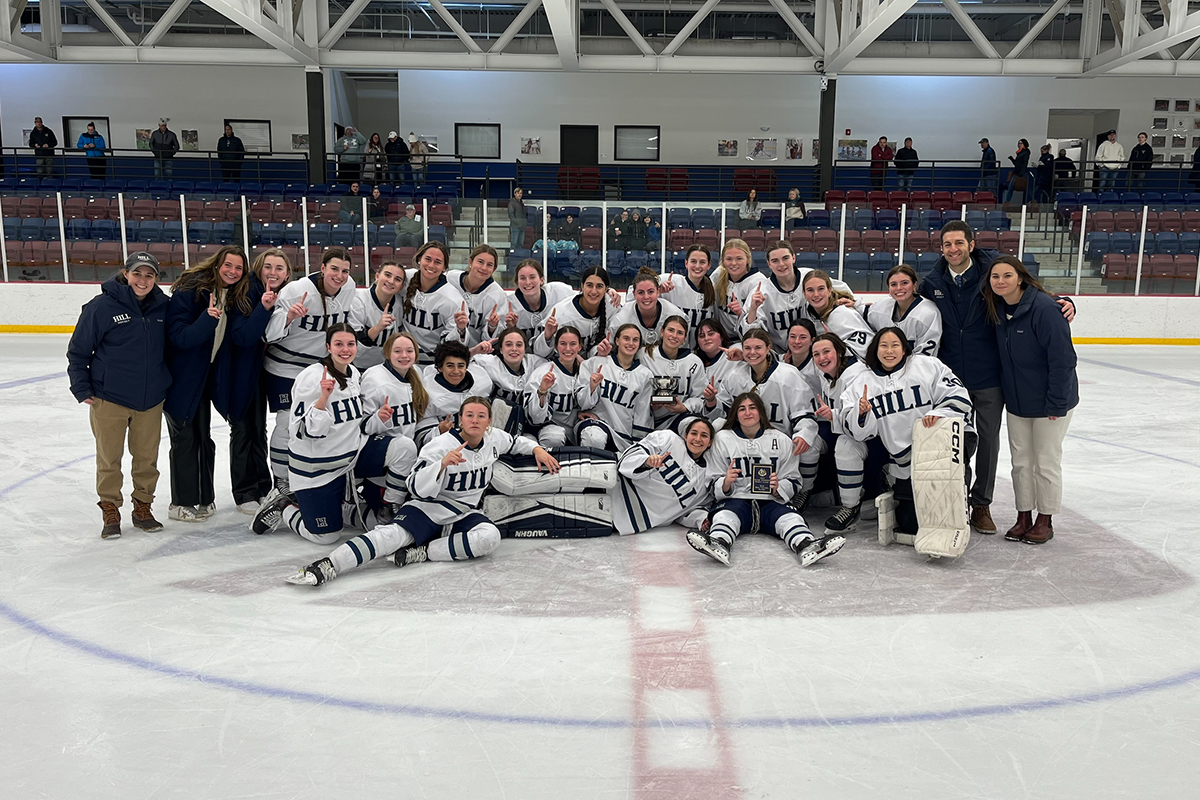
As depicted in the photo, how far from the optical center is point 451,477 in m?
4.46

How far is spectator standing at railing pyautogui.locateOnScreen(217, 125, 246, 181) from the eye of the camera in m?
18.2

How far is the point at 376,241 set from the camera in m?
12.5

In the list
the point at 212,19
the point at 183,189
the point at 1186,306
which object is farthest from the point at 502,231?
the point at 212,19

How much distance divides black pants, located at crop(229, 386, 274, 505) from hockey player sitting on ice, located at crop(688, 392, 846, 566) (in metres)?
2.44

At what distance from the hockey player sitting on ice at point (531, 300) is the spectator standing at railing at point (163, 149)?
14260mm

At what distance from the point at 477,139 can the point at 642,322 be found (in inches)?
636

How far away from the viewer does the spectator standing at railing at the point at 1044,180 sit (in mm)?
16844

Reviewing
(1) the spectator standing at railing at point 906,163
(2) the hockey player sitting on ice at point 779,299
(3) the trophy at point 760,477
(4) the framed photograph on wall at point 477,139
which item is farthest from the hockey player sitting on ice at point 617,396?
(4) the framed photograph on wall at point 477,139

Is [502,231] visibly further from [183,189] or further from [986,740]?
[986,740]

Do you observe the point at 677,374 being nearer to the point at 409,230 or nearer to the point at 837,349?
the point at 837,349

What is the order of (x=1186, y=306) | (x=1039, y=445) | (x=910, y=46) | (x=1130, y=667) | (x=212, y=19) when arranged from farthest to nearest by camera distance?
(x=212, y=19)
(x=910, y=46)
(x=1186, y=306)
(x=1039, y=445)
(x=1130, y=667)

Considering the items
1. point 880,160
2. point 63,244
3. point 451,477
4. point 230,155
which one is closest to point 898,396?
point 451,477

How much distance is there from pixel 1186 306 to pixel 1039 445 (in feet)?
33.6

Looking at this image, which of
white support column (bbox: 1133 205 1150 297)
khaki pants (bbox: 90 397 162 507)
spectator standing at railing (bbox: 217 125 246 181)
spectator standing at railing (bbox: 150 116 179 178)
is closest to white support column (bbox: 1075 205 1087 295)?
white support column (bbox: 1133 205 1150 297)
